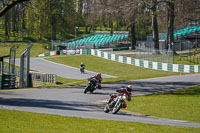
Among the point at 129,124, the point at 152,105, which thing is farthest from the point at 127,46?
the point at 129,124

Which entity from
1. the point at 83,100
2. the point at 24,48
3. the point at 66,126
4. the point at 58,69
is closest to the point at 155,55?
the point at 58,69

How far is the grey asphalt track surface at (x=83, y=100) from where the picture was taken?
55.5 feet

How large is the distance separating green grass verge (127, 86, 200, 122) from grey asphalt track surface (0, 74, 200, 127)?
132 cm

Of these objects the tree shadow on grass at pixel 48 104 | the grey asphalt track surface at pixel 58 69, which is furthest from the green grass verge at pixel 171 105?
the grey asphalt track surface at pixel 58 69

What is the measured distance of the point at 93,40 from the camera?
77312 millimetres

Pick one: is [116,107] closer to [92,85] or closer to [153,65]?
[92,85]

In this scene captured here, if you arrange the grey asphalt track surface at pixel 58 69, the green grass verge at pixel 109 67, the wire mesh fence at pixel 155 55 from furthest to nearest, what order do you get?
the wire mesh fence at pixel 155 55 → the green grass verge at pixel 109 67 → the grey asphalt track surface at pixel 58 69

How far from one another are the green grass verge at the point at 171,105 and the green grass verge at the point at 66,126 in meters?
4.87

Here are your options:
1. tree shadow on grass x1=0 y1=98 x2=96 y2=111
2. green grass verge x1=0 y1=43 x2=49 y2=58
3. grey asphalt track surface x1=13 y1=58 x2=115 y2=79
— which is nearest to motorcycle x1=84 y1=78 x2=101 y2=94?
tree shadow on grass x1=0 y1=98 x2=96 y2=111

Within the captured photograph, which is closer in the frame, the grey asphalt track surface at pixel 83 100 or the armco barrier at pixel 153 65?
the grey asphalt track surface at pixel 83 100

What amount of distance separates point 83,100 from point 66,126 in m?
9.94

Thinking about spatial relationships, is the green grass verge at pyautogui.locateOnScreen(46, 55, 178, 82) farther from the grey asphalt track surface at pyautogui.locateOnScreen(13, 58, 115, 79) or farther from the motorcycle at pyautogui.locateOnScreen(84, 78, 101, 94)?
the motorcycle at pyautogui.locateOnScreen(84, 78, 101, 94)

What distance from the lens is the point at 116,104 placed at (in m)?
17.6

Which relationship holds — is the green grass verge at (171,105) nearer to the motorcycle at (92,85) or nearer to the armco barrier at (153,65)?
the motorcycle at (92,85)
